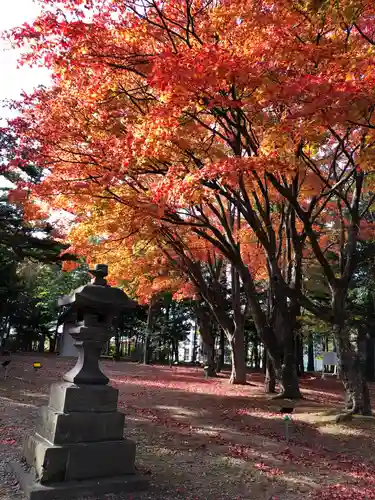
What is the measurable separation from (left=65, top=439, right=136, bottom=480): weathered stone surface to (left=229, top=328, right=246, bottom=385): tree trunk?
13900 millimetres

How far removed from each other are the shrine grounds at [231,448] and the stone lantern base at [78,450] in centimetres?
23

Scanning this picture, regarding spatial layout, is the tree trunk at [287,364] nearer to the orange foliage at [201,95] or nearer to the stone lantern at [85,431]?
the orange foliage at [201,95]

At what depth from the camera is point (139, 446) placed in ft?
24.4

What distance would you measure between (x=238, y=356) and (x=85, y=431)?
14.7 meters

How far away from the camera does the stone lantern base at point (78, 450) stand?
5113mm

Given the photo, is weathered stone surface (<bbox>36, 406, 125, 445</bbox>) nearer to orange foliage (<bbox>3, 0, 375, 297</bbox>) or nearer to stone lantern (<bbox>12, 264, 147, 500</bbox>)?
stone lantern (<bbox>12, 264, 147, 500</bbox>)

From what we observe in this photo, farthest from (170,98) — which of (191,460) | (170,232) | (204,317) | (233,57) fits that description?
(204,317)

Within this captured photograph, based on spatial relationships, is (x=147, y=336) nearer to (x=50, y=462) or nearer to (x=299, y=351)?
(x=299, y=351)

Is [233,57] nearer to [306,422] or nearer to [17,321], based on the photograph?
[306,422]

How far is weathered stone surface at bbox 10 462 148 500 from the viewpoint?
16.0ft

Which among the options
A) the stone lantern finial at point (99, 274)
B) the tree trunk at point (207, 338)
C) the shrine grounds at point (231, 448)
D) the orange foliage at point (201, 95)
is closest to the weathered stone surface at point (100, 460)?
the shrine grounds at point (231, 448)

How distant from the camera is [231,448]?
770 cm

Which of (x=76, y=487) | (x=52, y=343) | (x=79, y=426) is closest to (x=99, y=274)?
(x=79, y=426)

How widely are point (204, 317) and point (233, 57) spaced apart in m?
20.5
